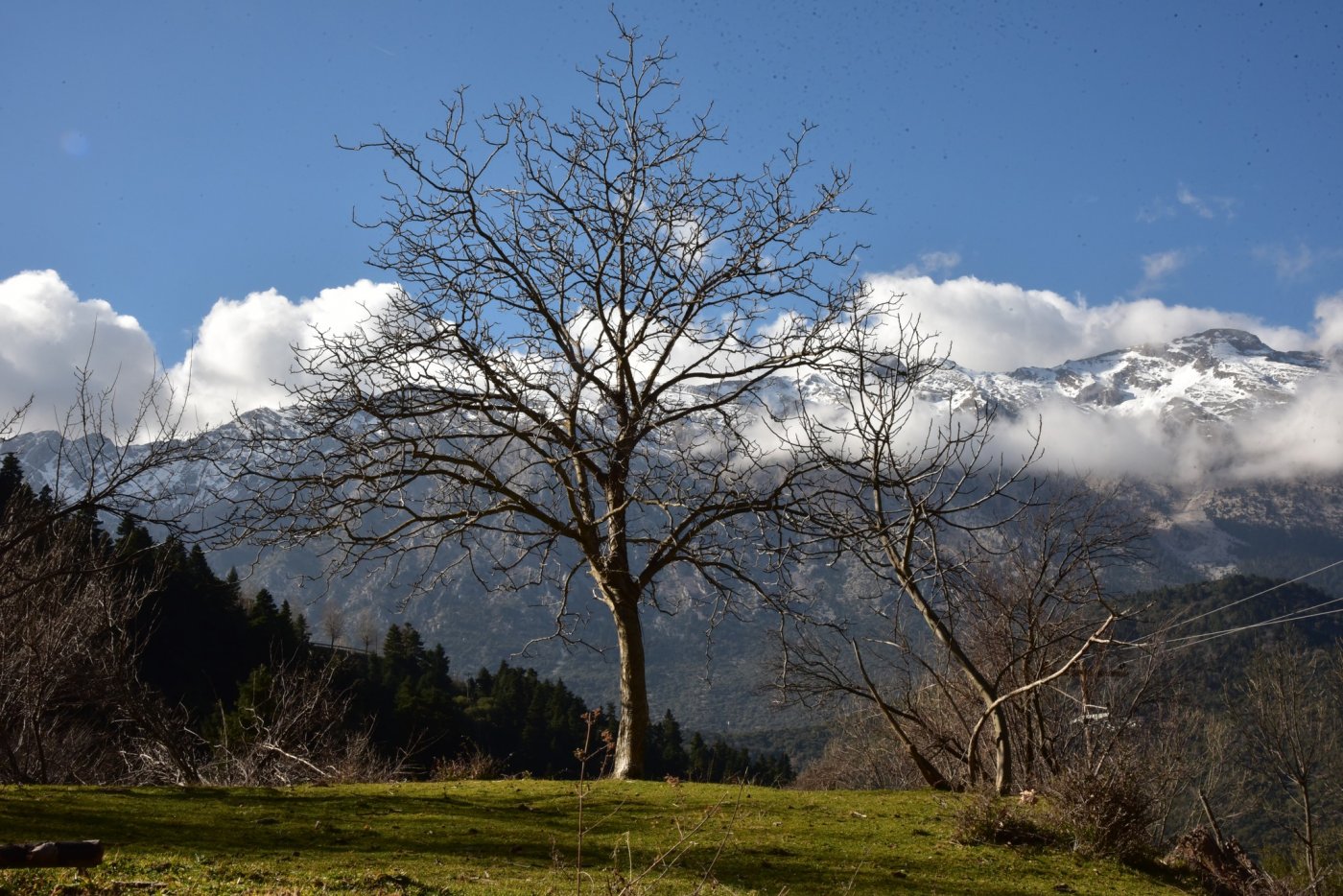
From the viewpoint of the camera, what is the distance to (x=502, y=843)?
852 cm

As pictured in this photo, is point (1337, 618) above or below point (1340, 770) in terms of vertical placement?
above

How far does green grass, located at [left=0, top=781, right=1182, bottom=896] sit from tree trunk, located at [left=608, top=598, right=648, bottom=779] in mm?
1324

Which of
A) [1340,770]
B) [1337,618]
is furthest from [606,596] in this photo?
[1337,618]

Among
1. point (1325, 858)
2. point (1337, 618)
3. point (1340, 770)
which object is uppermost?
point (1337, 618)

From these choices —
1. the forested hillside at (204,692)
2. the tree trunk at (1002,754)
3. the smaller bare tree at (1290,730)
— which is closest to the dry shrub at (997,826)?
A: the tree trunk at (1002,754)

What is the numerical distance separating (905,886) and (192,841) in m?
5.80

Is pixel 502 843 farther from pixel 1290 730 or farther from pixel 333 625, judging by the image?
pixel 333 625

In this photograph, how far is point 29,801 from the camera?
938 cm

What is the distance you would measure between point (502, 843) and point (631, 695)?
4.53 meters

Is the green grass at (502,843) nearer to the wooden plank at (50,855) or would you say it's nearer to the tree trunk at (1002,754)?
the tree trunk at (1002,754)

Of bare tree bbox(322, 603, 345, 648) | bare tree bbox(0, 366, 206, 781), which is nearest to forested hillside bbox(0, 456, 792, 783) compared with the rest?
bare tree bbox(0, 366, 206, 781)

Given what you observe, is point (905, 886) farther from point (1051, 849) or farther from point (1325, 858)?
point (1325, 858)

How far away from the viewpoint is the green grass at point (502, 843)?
263 inches

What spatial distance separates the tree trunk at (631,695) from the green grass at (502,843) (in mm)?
1324
